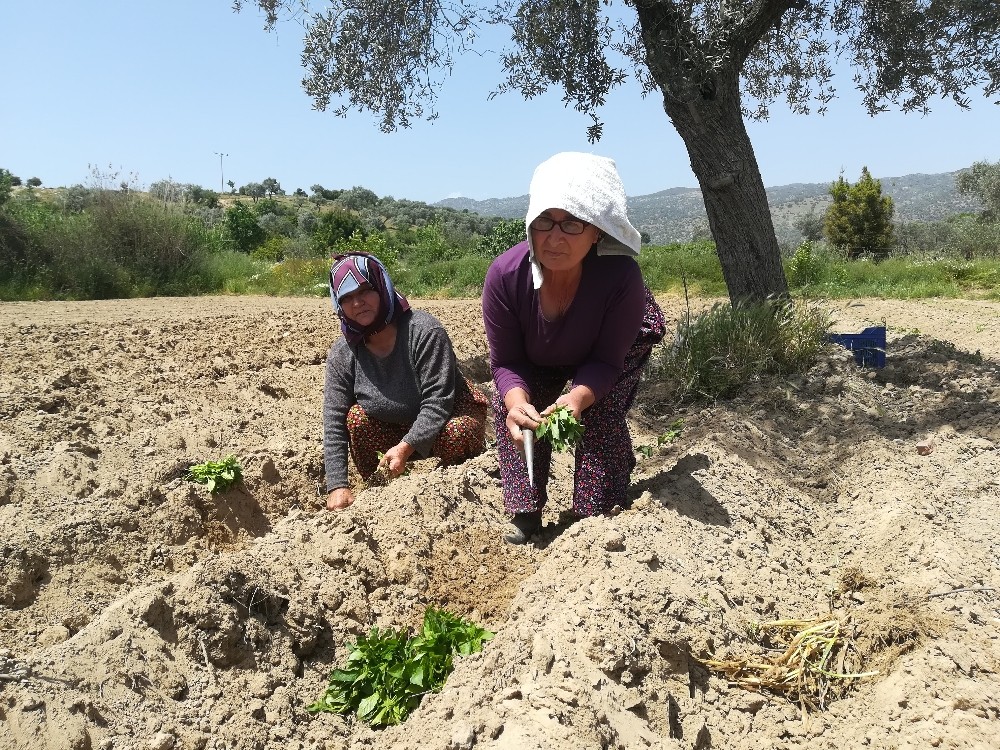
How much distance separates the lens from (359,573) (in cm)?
311

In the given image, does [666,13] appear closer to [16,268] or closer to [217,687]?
[217,687]

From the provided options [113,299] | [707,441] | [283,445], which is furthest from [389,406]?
→ [113,299]

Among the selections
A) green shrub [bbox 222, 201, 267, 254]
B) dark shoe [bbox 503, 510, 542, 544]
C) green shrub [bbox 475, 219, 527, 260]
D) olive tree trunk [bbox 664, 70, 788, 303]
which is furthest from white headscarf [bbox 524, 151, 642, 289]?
green shrub [bbox 222, 201, 267, 254]

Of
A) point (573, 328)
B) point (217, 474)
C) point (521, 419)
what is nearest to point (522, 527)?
point (521, 419)

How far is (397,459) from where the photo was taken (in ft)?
12.7

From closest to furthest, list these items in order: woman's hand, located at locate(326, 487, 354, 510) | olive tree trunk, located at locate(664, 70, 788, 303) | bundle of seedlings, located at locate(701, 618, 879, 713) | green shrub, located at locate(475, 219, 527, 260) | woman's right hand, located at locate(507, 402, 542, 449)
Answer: bundle of seedlings, located at locate(701, 618, 879, 713), woman's right hand, located at locate(507, 402, 542, 449), woman's hand, located at locate(326, 487, 354, 510), olive tree trunk, located at locate(664, 70, 788, 303), green shrub, located at locate(475, 219, 527, 260)

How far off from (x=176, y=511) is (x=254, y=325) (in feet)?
16.1

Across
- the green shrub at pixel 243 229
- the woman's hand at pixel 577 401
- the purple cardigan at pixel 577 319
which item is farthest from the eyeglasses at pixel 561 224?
the green shrub at pixel 243 229

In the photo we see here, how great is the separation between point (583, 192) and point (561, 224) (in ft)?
0.48

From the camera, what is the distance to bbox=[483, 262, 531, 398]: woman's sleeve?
3.14 m

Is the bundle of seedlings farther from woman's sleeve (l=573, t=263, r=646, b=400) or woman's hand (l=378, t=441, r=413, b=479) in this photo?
woman's hand (l=378, t=441, r=413, b=479)

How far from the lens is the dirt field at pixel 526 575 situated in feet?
7.13

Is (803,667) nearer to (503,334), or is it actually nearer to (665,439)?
(503,334)

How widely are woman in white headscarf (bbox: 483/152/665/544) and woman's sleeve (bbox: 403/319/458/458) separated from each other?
624mm
